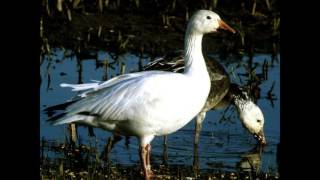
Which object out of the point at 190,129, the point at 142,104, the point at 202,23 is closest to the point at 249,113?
the point at 190,129

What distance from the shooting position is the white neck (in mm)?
7223

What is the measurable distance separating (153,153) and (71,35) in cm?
371

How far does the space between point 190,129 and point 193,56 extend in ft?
6.10

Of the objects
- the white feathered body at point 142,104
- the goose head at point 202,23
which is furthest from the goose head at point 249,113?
the white feathered body at point 142,104

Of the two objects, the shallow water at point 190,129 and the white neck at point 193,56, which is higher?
the white neck at point 193,56

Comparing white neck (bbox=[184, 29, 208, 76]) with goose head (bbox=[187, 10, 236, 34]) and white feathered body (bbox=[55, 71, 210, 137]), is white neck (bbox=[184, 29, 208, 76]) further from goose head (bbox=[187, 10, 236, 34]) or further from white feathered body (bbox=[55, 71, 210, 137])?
white feathered body (bbox=[55, 71, 210, 137])

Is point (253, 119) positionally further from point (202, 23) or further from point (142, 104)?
point (142, 104)

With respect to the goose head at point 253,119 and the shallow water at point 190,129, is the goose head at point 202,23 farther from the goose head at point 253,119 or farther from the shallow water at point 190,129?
the goose head at point 253,119

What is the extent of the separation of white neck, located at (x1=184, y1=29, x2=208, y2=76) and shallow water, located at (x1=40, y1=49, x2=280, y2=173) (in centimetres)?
98

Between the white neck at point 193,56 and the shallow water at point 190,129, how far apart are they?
98cm

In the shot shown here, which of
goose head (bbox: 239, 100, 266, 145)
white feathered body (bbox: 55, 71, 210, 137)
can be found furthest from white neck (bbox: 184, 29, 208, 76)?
goose head (bbox: 239, 100, 266, 145)

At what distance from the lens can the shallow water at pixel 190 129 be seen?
318 inches

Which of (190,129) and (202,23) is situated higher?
(202,23)

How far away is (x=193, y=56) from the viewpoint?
736 cm
